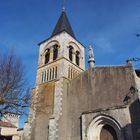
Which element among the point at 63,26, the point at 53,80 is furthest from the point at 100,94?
the point at 63,26

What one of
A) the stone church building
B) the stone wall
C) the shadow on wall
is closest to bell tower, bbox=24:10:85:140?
the stone church building

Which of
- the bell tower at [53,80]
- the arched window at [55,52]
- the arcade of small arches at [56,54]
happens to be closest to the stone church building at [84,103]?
the bell tower at [53,80]

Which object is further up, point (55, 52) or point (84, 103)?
point (55, 52)

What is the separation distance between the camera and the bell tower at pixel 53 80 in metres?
17.1

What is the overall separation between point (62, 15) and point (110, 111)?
15.9m

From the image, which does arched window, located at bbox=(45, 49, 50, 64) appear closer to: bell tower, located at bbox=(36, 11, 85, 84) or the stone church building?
bell tower, located at bbox=(36, 11, 85, 84)

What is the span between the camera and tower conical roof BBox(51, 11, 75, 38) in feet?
77.3

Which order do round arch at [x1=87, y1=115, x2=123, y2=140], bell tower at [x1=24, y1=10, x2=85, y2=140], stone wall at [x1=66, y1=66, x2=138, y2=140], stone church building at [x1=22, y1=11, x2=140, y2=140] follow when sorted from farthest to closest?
bell tower at [x1=24, y1=10, x2=85, y2=140] < stone wall at [x1=66, y1=66, x2=138, y2=140] < round arch at [x1=87, y1=115, x2=123, y2=140] < stone church building at [x1=22, y1=11, x2=140, y2=140]

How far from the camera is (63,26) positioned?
2408cm

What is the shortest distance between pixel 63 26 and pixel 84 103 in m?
10.4

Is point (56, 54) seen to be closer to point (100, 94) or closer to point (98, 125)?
point (100, 94)

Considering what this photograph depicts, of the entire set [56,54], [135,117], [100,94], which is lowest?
[135,117]

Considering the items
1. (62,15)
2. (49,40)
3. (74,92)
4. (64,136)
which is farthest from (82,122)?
(62,15)

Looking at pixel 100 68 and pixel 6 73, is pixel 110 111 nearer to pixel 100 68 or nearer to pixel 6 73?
pixel 100 68
